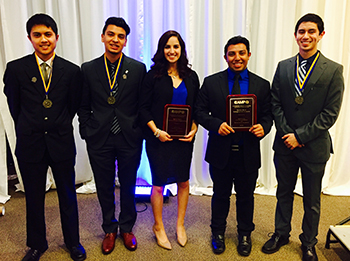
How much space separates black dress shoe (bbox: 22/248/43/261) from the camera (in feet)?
7.88

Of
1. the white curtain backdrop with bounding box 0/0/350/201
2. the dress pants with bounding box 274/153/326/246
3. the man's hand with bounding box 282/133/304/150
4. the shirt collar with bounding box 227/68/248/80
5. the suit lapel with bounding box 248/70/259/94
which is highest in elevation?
the white curtain backdrop with bounding box 0/0/350/201

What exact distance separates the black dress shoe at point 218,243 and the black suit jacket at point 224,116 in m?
0.68

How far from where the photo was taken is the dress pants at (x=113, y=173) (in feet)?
7.92

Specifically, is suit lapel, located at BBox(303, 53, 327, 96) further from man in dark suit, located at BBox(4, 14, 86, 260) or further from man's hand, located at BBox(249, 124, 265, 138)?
man in dark suit, located at BBox(4, 14, 86, 260)

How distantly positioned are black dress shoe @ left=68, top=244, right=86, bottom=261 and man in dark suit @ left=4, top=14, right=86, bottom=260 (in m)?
0.34

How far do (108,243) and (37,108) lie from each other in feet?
4.17

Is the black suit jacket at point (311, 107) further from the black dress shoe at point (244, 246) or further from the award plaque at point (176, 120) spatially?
the black dress shoe at point (244, 246)

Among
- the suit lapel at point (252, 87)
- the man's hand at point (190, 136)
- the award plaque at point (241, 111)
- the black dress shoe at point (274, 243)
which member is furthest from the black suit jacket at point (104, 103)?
the black dress shoe at point (274, 243)

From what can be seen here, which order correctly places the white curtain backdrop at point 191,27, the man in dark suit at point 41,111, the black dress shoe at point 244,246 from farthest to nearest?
the white curtain backdrop at point 191,27 → the black dress shoe at point 244,246 → the man in dark suit at point 41,111

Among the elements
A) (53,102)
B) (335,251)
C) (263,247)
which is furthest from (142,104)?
(335,251)

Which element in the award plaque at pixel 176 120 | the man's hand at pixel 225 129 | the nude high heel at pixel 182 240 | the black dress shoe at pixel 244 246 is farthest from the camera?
the nude high heel at pixel 182 240

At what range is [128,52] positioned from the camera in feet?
11.9

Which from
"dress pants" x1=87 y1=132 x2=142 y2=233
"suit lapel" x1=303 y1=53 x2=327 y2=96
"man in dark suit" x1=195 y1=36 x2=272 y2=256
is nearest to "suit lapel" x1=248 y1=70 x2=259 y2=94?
"man in dark suit" x1=195 y1=36 x2=272 y2=256

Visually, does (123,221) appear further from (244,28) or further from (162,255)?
(244,28)
